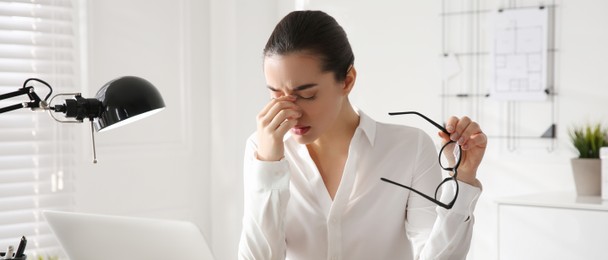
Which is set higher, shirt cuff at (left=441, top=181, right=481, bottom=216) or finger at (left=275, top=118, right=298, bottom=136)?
finger at (left=275, top=118, right=298, bottom=136)

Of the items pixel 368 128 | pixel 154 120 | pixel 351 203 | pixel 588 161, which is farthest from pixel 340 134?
pixel 154 120

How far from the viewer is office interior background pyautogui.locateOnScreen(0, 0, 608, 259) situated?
10.6ft

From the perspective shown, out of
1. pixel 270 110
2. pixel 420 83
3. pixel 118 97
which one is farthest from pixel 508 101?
pixel 118 97

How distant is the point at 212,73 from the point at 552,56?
1684mm

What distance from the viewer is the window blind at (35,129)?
3.01 m

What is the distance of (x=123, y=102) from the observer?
1649 millimetres

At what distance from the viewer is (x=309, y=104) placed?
71.0 inches

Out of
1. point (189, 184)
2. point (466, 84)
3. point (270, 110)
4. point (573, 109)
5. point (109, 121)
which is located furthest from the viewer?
point (189, 184)

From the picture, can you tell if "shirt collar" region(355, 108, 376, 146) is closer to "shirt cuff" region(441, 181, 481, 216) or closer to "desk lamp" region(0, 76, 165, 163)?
"shirt cuff" region(441, 181, 481, 216)

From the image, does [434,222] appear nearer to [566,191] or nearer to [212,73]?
[566,191]

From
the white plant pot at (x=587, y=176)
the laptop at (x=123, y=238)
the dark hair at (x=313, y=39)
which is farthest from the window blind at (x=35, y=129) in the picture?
the white plant pot at (x=587, y=176)

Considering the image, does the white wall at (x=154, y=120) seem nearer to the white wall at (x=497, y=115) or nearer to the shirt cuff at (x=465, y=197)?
the white wall at (x=497, y=115)

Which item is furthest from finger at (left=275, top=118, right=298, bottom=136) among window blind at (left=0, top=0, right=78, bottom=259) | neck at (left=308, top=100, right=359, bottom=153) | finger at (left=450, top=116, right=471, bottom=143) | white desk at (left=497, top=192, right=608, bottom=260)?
window blind at (left=0, top=0, right=78, bottom=259)

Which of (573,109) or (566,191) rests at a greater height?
(573,109)
